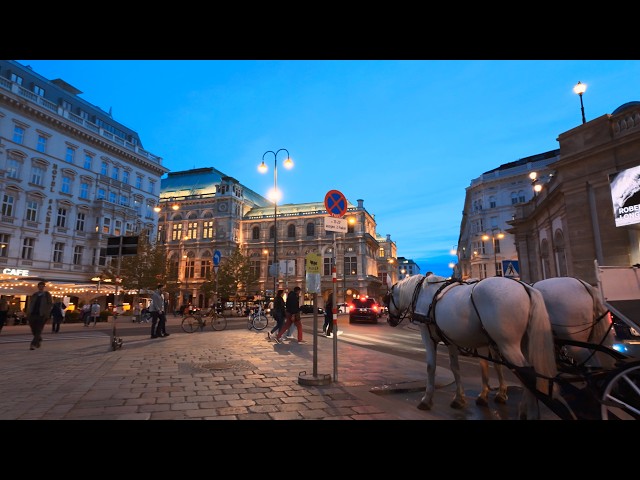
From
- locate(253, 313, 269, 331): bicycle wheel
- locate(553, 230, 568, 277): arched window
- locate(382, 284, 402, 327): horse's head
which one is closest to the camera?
locate(382, 284, 402, 327): horse's head

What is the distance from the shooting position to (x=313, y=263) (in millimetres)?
7812

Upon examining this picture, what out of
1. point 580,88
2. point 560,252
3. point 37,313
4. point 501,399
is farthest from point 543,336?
point 560,252

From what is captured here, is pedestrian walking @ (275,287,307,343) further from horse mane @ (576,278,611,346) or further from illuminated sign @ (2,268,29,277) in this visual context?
illuminated sign @ (2,268,29,277)

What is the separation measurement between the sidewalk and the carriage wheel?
183 cm

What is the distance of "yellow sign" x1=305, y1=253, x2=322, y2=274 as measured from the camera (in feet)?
25.3

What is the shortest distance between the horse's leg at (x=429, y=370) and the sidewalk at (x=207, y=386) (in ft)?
0.48

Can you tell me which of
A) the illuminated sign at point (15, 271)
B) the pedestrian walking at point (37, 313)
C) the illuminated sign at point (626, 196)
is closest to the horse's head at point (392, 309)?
the pedestrian walking at point (37, 313)

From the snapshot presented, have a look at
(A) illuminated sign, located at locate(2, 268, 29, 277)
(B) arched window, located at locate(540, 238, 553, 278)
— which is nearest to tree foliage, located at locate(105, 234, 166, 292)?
(A) illuminated sign, located at locate(2, 268, 29, 277)
